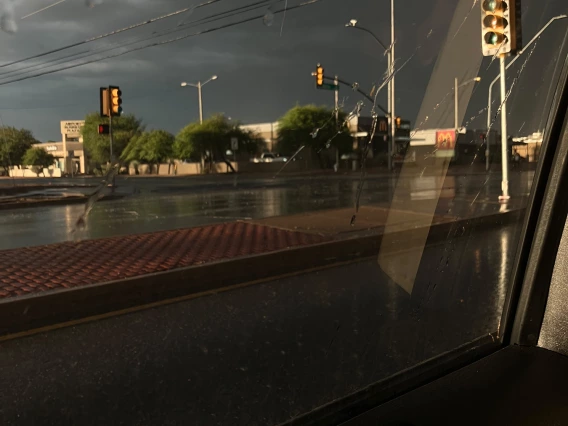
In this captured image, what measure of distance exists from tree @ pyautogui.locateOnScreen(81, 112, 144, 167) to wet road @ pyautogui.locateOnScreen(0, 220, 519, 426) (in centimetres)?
131

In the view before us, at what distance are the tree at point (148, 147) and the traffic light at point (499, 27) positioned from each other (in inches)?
64.1

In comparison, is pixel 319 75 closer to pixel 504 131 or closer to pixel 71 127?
pixel 71 127

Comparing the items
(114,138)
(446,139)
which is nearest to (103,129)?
(114,138)

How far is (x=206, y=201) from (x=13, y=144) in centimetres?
1416

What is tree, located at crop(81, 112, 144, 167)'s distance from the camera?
2.25 meters

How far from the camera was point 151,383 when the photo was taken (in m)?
3.52

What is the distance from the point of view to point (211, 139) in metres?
2.75

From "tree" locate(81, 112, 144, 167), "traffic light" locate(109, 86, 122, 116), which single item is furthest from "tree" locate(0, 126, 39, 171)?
"traffic light" locate(109, 86, 122, 116)

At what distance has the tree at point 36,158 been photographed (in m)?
2.45

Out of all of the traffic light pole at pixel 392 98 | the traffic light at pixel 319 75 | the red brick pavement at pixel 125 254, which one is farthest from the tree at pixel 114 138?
the red brick pavement at pixel 125 254

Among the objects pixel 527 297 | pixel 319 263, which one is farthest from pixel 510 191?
pixel 319 263

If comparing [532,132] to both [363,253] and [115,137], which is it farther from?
[363,253]

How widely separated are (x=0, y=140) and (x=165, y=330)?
9.60 ft

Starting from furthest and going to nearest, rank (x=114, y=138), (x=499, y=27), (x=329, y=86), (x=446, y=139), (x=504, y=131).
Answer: (x=504, y=131) < (x=446, y=139) < (x=499, y=27) < (x=329, y=86) < (x=114, y=138)
